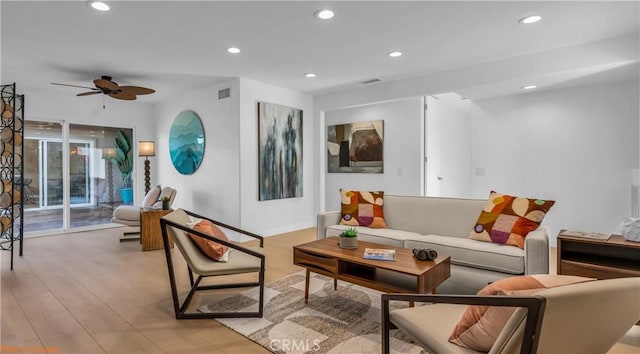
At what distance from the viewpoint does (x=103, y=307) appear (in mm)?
2631

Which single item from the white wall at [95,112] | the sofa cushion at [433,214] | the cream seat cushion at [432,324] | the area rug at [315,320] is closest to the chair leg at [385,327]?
the cream seat cushion at [432,324]

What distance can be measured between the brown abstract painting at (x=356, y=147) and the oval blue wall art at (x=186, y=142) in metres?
2.41

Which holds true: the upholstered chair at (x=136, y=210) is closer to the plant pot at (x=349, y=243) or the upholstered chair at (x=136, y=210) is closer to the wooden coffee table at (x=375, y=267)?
the wooden coffee table at (x=375, y=267)

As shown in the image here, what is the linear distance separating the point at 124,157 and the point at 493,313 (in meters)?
6.85

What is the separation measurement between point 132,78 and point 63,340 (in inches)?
146

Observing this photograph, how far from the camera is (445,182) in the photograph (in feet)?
19.3

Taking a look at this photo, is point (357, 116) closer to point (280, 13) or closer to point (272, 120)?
point (272, 120)

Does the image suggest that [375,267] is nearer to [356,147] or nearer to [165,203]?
[165,203]

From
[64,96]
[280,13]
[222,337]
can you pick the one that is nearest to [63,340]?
[222,337]

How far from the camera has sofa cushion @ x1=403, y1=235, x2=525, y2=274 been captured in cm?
263

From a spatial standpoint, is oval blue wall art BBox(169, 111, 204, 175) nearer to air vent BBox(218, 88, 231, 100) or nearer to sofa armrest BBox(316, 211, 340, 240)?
air vent BBox(218, 88, 231, 100)

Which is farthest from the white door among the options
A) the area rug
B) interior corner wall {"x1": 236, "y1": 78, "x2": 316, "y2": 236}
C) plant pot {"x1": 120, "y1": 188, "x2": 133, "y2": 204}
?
plant pot {"x1": 120, "y1": 188, "x2": 133, "y2": 204}

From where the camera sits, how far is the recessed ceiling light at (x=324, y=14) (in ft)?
8.74

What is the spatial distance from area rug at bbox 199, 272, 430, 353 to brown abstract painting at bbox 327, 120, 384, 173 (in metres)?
3.14
